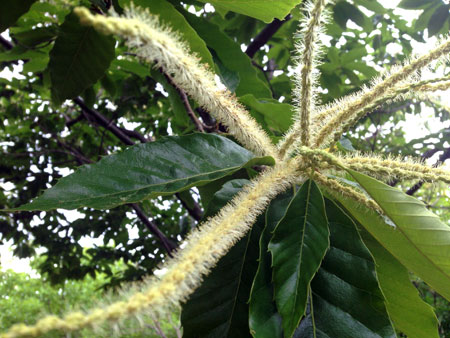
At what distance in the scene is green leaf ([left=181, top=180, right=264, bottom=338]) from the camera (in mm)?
1102

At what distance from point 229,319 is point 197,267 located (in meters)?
0.48

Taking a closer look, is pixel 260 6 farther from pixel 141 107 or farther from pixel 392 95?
pixel 141 107

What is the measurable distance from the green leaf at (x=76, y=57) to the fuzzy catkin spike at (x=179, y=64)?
709 mm

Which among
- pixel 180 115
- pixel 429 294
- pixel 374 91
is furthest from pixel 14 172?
pixel 429 294

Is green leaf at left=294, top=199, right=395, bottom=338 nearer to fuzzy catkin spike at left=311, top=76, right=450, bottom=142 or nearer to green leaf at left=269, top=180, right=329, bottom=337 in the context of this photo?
green leaf at left=269, top=180, right=329, bottom=337

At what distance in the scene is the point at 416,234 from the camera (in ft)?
3.35

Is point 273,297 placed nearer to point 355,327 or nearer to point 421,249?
point 355,327

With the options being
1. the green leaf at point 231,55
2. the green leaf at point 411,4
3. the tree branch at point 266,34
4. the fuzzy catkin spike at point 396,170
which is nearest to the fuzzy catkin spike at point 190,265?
the fuzzy catkin spike at point 396,170

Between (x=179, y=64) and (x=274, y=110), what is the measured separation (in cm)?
74

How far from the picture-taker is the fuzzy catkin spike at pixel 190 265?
51 centimetres

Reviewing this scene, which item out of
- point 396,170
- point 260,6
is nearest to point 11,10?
point 260,6

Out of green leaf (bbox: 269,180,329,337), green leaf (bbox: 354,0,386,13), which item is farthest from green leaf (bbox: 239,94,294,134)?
green leaf (bbox: 354,0,386,13)

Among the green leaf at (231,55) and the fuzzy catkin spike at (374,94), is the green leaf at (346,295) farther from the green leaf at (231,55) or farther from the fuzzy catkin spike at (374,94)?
the green leaf at (231,55)

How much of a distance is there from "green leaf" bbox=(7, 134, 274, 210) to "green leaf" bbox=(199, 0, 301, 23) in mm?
494
